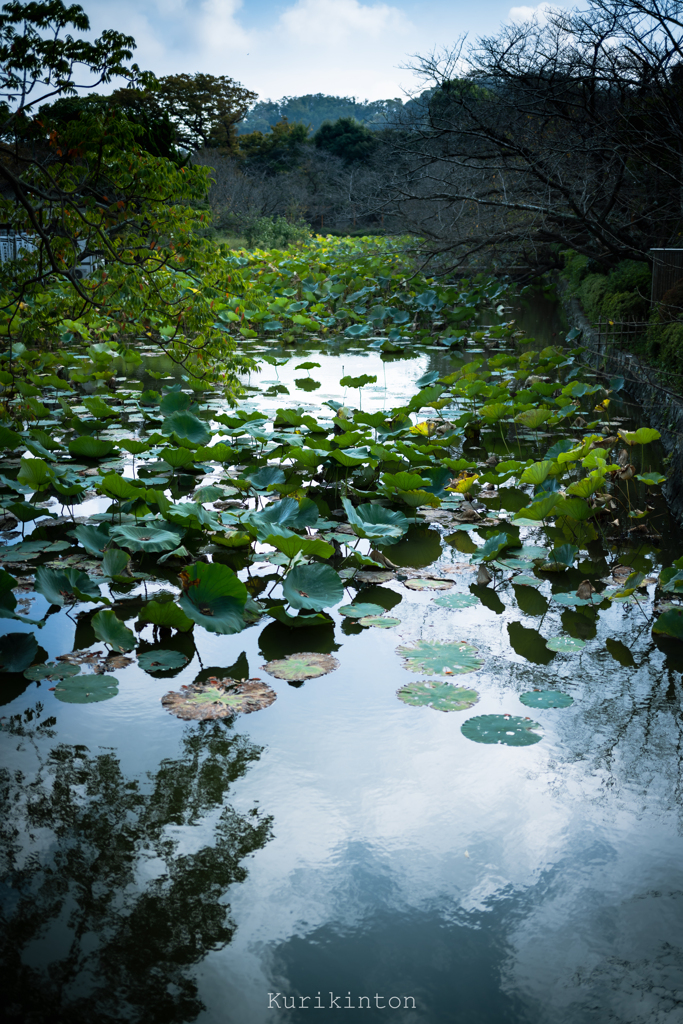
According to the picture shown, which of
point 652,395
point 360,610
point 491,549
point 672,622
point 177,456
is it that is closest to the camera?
point 672,622

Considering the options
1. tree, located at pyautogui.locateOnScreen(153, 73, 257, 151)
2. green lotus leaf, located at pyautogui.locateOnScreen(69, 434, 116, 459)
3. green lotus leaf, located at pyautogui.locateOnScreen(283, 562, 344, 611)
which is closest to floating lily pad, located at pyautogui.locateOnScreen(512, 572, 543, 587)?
green lotus leaf, located at pyautogui.locateOnScreen(283, 562, 344, 611)

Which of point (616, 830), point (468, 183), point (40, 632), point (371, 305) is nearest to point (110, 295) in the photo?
point (40, 632)

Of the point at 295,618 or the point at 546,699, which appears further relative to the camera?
the point at 295,618

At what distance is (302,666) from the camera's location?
2137mm

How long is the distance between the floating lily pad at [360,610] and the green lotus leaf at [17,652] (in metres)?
0.93

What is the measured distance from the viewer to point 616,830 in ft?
Answer: 5.11

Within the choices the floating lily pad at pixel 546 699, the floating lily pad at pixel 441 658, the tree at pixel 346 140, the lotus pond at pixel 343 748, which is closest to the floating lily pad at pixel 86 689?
the lotus pond at pixel 343 748

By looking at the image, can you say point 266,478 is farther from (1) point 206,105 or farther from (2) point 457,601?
(1) point 206,105

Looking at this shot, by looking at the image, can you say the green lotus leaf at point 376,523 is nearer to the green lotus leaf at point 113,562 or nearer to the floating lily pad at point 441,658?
the floating lily pad at point 441,658

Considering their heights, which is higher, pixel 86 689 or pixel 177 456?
pixel 177 456

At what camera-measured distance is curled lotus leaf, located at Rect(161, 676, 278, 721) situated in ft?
6.23

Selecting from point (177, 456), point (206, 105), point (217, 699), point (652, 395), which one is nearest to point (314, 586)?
point (217, 699)

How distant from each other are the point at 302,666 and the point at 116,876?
818 mm

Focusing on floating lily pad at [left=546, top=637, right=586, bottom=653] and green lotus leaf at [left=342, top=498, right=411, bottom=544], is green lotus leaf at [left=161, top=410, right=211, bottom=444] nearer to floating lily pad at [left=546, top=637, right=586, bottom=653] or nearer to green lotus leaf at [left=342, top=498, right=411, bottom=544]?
green lotus leaf at [left=342, top=498, right=411, bottom=544]
